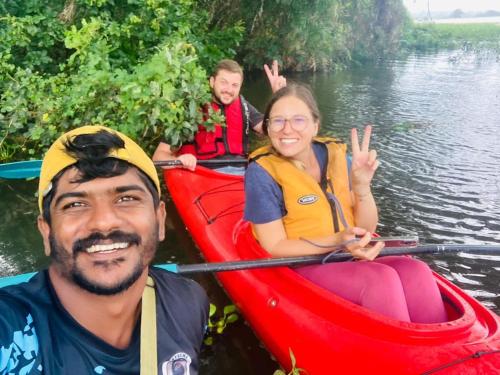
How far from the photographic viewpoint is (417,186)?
18.1 feet

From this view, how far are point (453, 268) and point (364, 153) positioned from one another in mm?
2064

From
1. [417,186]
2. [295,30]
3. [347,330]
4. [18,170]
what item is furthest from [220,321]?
[295,30]

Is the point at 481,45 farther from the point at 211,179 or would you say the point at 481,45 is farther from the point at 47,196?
the point at 47,196

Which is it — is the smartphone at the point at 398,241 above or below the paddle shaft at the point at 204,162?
below

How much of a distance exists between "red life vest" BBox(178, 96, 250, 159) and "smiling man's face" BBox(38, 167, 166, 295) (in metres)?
3.23

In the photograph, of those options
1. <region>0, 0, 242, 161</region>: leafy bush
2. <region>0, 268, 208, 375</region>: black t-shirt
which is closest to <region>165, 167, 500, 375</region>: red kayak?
<region>0, 268, 208, 375</region>: black t-shirt

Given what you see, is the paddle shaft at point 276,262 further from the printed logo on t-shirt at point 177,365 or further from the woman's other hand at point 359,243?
the printed logo on t-shirt at point 177,365

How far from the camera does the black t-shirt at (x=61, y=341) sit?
3.51ft

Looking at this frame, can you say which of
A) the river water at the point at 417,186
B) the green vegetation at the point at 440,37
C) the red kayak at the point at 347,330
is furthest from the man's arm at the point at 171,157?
the green vegetation at the point at 440,37

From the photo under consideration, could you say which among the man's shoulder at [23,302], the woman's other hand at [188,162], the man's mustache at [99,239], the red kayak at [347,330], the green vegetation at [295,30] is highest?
the green vegetation at [295,30]

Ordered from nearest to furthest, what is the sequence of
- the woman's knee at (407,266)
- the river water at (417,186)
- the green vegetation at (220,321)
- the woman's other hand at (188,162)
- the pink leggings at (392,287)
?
1. the pink leggings at (392,287)
2. the woman's knee at (407,266)
3. the green vegetation at (220,321)
4. the river water at (417,186)
5. the woman's other hand at (188,162)

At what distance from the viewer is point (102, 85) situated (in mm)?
4855

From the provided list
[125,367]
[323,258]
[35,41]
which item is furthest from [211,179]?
[35,41]

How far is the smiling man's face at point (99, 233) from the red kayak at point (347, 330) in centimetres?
119
